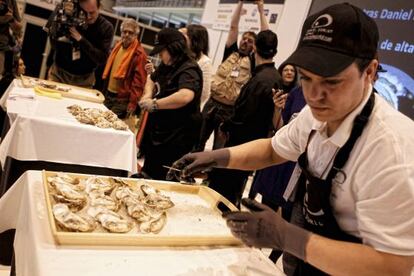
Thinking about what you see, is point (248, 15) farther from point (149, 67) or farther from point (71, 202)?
point (71, 202)

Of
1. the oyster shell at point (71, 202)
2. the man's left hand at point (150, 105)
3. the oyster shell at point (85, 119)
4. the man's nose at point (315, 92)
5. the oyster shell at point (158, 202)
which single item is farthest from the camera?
the man's left hand at point (150, 105)

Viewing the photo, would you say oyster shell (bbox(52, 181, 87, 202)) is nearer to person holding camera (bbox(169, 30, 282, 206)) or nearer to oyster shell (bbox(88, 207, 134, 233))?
oyster shell (bbox(88, 207, 134, 233))

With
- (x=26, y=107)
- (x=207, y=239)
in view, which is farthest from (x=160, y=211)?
(x=26, y=107)

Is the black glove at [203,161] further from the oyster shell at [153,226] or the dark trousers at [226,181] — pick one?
the dark trousers at [226,181]

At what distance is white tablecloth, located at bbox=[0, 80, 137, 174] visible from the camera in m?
1.95

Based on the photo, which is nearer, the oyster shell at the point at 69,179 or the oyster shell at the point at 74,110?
the oyster shell at the point at 69,179

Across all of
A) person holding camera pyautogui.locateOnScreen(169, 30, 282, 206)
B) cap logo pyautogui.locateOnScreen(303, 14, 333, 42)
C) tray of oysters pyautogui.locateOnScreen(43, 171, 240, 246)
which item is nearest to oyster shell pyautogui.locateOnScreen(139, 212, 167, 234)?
tray of oysters pyautogui.locateOnScreen(43, 171, 240, 246)

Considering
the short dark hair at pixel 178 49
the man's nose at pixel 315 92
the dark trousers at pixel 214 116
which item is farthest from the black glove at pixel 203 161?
the dark trousers at pixel 214 116

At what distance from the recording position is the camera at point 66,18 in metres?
2.97

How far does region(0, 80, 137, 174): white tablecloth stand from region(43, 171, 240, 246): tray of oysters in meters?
0.87

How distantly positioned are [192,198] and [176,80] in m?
1.43

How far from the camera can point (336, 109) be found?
93cm

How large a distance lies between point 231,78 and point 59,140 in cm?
183

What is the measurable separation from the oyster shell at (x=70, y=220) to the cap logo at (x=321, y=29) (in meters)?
0.71
